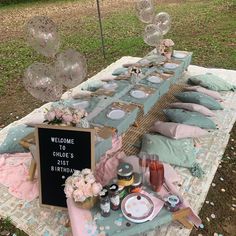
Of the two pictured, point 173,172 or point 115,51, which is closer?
point 173,172

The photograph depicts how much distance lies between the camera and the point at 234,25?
9984 millimetres

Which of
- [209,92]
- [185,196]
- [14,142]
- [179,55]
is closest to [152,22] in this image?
[179,55]

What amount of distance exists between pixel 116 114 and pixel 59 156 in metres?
1.14

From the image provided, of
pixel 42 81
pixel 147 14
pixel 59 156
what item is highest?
pixel 147 14

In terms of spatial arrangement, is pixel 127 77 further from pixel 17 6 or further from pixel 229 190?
pixel 17 6

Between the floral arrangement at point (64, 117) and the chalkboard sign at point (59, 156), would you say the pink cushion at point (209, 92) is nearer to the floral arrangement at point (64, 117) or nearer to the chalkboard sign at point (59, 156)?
the floral arrangement at point (64, 117)

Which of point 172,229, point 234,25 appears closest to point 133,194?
point 172,229

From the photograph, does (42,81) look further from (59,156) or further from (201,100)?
(201,100)

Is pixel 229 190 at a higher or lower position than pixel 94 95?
lower

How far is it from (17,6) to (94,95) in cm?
1379

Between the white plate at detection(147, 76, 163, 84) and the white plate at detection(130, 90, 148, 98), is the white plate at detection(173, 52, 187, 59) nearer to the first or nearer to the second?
the white plate at detection(147, 76, 163, 84)

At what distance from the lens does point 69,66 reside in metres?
3.40

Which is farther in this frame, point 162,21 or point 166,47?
point 166,47

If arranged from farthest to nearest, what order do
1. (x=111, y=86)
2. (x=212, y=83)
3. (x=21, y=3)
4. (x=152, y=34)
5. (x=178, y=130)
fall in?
(x=21, y=3)
(x=212, y=83)
(x=152, y=34)
(x=111, y=86)
(x=178, y=130)
